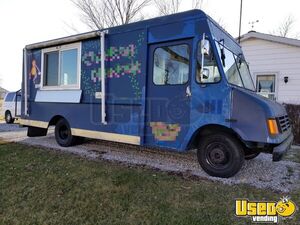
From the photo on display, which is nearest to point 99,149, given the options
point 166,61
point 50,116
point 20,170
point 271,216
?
point 50,116

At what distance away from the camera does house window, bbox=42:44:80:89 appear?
6.36 metres

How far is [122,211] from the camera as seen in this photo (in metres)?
3.24

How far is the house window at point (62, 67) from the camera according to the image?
6355 millimetres

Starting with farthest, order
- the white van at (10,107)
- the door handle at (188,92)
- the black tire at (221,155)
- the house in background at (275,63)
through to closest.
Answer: the white van at (10,107), the house in background at (275,63), the door handle at (188,92), the black tire at (221,155)

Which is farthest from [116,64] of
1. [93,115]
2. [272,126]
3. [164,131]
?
[272,126]

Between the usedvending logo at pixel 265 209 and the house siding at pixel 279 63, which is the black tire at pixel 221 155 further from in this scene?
the house siding at pixel 279 63

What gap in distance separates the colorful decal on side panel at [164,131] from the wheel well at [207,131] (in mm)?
328

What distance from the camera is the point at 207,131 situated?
4.61 m

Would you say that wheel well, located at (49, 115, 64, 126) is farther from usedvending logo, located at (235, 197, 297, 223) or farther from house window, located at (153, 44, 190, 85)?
usedvending logo, located at (235, 197, 297, 223)

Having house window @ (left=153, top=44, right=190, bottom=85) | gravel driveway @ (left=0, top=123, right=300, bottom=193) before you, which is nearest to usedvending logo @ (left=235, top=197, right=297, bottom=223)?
gravel driveway @ (left=0, top=123, right=300, bottom=193)

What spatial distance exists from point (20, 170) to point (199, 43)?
4.14 metres

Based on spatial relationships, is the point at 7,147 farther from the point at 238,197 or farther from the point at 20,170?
the point at 238,197

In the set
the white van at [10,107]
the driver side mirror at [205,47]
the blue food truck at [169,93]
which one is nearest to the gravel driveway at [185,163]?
the blue food truck at [169,93]

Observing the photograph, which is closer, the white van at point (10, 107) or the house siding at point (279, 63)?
the house siding at point (279, 63)
